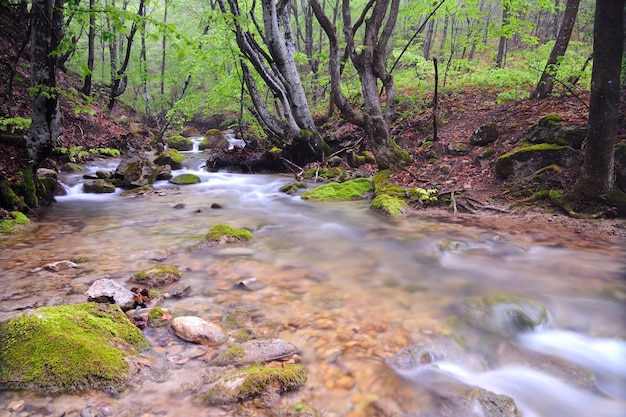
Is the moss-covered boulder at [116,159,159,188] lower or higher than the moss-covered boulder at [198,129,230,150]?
lower

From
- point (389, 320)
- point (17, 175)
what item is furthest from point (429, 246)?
point (17, 175)

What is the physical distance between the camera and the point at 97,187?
977 centimetres

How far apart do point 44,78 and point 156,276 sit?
4262 mm

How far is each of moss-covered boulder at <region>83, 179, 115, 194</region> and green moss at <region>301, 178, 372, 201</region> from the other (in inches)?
223

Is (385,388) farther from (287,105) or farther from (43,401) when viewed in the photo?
(287,105)

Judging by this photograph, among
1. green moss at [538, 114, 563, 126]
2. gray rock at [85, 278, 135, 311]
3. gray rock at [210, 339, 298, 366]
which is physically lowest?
gray rock at [210, 339, 298, 366]

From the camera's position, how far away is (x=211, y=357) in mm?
2596

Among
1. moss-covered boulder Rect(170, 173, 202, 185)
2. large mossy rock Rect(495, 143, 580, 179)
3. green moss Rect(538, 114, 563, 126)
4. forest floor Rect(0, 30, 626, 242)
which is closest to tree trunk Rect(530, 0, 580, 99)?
forest floor Rect(0, 30, 626, 242)

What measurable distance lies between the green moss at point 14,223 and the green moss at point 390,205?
6.64 metres

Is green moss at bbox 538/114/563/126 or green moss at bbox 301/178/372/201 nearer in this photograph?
green moss at bbox 538/114/563/126

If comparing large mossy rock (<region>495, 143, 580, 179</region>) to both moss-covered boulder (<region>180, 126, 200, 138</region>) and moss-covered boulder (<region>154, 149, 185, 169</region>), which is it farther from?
moss-covered boulder (<region>180, 126, 200, 138</region>)

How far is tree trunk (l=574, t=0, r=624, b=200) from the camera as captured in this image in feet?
15.6

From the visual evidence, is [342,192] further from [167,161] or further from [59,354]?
[167,161]

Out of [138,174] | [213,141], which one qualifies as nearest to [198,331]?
[138,174]
